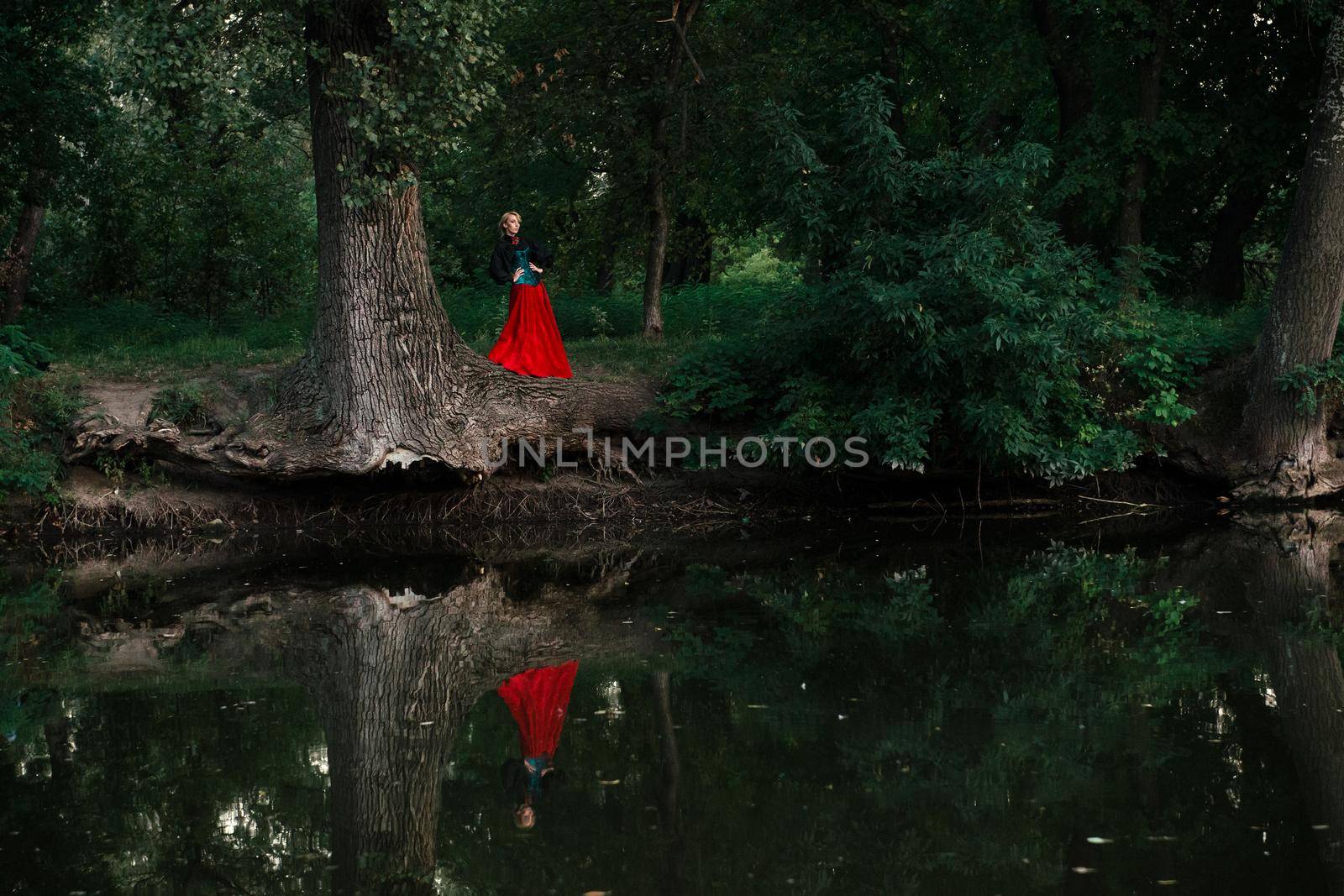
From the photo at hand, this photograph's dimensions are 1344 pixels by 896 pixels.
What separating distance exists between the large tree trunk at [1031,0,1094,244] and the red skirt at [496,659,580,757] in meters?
12.3

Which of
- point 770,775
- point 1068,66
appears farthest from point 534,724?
point 1068,66

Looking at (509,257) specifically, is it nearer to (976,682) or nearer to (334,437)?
(334,437)

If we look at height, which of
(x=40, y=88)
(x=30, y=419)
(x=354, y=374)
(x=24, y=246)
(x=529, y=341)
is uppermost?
(x=40, y=88)

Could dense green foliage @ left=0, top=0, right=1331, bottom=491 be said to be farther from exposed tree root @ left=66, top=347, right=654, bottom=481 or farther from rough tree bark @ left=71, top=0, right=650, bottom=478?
exposed tree root @ left=66, top=347, right=654, bottom=481

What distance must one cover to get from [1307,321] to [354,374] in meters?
11.0

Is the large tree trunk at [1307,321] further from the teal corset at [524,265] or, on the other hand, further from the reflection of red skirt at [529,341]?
the teal corset at [524,265]

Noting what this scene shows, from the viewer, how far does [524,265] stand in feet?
50.2

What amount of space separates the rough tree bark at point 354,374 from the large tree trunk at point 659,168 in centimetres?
394

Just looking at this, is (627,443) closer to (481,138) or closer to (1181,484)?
(481,138)

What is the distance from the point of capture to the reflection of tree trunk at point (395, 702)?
555 centimetres

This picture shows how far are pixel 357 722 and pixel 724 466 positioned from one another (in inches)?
333

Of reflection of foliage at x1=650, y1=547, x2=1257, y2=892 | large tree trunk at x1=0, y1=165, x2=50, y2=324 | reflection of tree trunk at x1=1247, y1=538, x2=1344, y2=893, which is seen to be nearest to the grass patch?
large tree trunk at x1=0, y1=165, x2=50, y2=324

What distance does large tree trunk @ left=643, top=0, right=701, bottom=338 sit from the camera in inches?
640

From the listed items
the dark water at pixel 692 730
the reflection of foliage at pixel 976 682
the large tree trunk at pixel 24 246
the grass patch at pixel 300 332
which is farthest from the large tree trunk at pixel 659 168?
the large tree trunk at pixel 24 246
